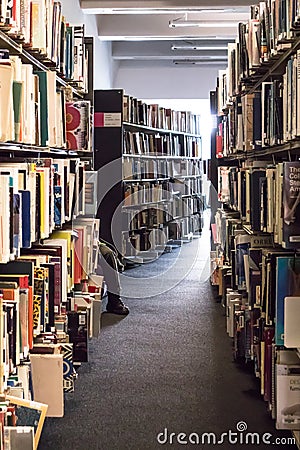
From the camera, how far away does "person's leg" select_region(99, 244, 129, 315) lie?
18.1ft

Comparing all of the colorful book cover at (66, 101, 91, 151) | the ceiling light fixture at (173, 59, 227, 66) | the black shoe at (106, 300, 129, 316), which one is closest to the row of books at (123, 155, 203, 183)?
the ceiling light fixture at (173, 59, 227, 66)

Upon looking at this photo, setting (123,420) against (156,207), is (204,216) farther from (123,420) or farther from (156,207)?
(123,420)

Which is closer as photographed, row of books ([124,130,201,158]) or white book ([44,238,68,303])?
white book ([44,238,68,303])

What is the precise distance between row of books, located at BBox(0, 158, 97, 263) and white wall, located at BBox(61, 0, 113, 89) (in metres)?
3.04

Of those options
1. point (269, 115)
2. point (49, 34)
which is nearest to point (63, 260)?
point (49, 34)

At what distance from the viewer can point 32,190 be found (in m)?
3.01

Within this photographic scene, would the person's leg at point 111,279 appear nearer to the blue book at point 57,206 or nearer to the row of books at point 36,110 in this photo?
the row of books at point 36,110

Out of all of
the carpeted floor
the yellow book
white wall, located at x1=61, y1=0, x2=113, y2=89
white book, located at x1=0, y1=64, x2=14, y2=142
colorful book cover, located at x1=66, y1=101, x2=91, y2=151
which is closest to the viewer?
white book, located at x1=0, y1=64, x2=14, y2=142

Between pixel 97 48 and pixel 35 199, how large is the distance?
6280 mm

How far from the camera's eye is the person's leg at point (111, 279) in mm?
5512

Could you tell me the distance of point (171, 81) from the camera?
11047mm

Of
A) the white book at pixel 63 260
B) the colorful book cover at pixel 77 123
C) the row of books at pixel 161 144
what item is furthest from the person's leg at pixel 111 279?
the row of books at pixel 161 144

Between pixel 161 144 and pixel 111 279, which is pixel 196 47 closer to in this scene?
pixel 161 144

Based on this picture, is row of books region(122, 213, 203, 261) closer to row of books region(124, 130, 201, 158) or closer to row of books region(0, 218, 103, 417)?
row of books region(124, 130, 201, 158)
